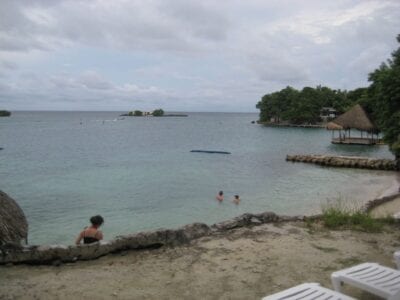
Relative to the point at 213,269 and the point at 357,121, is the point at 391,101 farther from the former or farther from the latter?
the point at 213,269

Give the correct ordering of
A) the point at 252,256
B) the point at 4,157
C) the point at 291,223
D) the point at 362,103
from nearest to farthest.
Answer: the point at 252,256 → the point at 291,223 → the point at 4,157 → the point at 362,103

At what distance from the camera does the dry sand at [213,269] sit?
4020 mm

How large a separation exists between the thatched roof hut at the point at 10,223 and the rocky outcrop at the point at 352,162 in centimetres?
2411

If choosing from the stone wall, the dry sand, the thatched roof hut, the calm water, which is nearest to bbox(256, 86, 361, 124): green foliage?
the calm water

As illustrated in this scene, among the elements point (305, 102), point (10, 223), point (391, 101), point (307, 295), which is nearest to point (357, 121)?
point (391, 101)

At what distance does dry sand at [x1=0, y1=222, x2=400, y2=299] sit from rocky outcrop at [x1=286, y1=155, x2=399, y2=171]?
831 inches

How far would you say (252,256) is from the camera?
5.06m

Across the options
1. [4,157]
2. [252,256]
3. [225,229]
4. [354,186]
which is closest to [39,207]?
[225,229]

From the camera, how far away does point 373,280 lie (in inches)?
140

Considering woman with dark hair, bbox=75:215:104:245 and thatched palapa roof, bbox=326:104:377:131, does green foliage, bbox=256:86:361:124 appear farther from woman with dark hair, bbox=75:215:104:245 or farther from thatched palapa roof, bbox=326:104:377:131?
woman with dark hair, bbox=75:215:104:245

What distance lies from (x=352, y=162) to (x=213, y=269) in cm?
2438

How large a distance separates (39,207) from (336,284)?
13.5m

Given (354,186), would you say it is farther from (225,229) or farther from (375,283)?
(375,283)

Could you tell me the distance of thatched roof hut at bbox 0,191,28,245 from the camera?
209 inches
